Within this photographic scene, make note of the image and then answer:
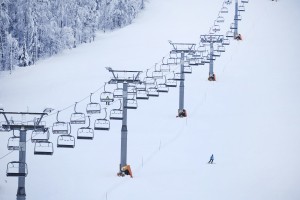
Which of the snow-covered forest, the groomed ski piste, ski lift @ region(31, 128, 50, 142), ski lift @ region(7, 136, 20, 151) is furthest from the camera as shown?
the snow-covered forest

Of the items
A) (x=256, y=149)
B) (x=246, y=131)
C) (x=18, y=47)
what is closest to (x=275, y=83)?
(x=246, y=131)

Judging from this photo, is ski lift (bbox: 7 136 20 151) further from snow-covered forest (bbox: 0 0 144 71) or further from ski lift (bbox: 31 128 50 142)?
snow-covered forest (bbox: 0 0 144 71)

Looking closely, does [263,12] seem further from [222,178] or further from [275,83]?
[222,178]

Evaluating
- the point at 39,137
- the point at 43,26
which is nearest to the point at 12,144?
the point at 39,137

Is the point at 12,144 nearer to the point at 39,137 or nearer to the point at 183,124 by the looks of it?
the point at 39,137

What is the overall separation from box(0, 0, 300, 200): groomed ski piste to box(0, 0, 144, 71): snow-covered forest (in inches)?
95.6

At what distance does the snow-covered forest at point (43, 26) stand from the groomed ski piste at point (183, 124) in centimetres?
243

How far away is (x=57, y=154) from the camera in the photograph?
32625mm

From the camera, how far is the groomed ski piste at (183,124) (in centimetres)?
2711

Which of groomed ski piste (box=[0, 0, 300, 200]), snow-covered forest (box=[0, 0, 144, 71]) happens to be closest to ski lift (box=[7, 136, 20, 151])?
groomed ski piste (box=[0, 0, 300, 200])

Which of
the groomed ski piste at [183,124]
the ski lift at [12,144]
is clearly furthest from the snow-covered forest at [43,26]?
the ski lift at [12,144]

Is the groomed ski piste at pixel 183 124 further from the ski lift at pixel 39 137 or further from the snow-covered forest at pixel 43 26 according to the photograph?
the snow-covered forest at pixel 43 26

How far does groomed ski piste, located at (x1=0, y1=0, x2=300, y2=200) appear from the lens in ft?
88.9

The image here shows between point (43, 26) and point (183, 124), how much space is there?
3828 centimetres
